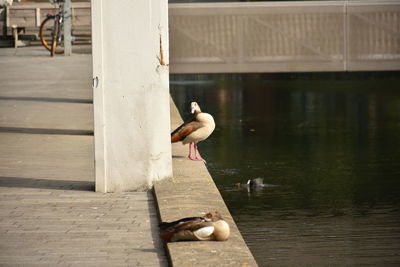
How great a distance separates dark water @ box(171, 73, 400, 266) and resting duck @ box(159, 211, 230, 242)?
131cm

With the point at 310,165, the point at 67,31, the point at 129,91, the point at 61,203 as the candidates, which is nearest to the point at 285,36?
the point at 67,31

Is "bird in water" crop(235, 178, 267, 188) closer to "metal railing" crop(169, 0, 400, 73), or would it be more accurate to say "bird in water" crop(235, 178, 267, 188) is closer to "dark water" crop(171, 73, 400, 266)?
"dark water" crop(171, 73, 400, 266)

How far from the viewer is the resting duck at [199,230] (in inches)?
323

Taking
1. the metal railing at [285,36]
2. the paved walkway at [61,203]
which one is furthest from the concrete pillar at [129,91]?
the metal railing at [285,36]

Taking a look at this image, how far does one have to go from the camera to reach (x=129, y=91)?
1057 cm

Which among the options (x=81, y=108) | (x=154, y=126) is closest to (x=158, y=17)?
(x=154, y=126)

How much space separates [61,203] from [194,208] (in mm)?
1296

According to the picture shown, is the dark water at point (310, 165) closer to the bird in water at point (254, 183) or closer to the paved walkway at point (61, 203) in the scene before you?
the bird in water at point (254, 183)

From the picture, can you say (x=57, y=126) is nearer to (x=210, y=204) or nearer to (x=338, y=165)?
(x=338, y=165)

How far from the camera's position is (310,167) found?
14.6 metres

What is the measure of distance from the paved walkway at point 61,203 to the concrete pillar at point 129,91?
245 millimetres

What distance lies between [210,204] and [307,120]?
1003 cm

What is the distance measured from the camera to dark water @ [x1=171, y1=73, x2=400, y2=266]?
10180 mm

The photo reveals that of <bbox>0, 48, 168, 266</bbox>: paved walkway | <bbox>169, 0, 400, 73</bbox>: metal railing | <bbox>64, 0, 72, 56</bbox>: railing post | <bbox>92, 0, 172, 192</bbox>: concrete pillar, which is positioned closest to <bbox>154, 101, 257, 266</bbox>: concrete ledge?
<bbox>0, 48, 168, 266</bbox>: paved walkway
